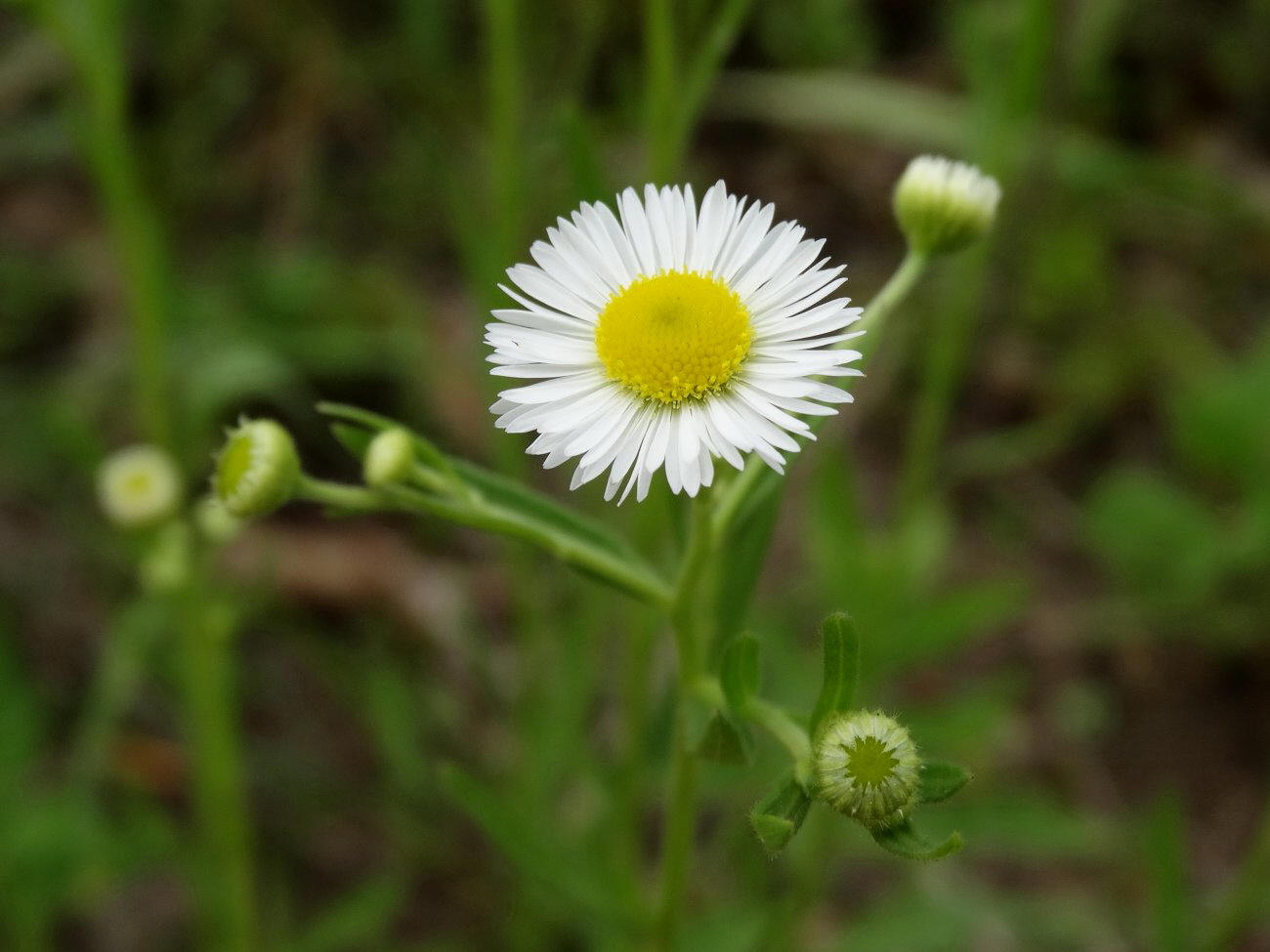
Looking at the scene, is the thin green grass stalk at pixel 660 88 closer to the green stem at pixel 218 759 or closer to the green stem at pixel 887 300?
the green stem at pixel 887 300

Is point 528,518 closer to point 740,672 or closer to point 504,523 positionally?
point 504,523

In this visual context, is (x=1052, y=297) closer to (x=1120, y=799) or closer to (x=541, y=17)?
(x=1120, y=799)

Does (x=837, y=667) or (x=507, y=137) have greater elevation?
(x=507, y=137)

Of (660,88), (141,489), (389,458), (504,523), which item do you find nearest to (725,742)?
(504,523)

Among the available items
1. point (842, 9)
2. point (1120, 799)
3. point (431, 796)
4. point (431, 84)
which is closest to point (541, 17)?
point (431, 84)

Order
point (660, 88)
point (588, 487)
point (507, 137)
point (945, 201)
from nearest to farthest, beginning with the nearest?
point (945, 201), point (660, 88), point (507, 137), point (588, 487)

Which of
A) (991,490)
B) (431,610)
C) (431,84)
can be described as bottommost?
(431,610)

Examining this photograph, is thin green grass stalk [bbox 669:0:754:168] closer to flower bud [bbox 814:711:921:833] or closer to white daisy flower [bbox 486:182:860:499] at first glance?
white daisy flower [bbox 486:182:860:499]
